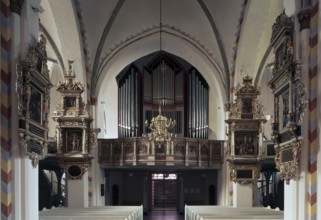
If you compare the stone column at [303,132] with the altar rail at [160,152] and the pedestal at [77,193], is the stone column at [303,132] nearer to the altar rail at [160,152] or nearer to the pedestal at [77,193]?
the pedestal at [77,193]

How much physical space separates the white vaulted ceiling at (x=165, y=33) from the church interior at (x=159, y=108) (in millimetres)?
48

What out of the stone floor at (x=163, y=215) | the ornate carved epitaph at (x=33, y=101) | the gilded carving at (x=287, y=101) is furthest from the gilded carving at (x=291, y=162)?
the stone floor at (x=163, y=215)

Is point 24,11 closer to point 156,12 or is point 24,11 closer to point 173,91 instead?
point 156,12

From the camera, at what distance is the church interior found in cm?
608

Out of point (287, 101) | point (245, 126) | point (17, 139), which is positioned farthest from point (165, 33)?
point (17, 139)

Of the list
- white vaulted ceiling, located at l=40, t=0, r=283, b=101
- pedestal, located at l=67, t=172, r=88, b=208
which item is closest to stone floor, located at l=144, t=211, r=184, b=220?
pedestal, located at l=67, t=172, r=88, b=208

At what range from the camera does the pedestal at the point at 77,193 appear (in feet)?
46.5

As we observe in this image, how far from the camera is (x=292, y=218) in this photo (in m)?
6.41

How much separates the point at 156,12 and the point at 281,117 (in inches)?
408

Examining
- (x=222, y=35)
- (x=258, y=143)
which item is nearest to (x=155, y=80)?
(x=222, y=35)

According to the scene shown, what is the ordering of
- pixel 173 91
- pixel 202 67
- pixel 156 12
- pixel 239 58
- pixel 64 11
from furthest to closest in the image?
pixel 173 91, pixel 202 67, pixel 156 12, pixel 239 58, pixel 64 11

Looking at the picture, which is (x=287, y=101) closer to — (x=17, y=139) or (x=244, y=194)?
(x=17, y=139)

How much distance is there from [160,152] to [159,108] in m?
1.69

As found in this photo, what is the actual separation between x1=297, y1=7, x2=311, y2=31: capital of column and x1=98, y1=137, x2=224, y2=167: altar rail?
452 inches
